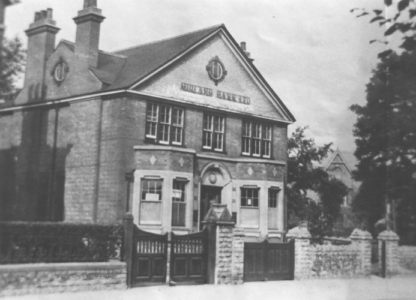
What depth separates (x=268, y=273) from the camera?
16.3 metres

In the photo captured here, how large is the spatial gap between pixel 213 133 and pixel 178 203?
150 inches

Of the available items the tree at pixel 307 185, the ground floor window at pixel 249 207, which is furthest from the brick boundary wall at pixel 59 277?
the tree at pixel 307 185

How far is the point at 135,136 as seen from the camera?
2097 cm

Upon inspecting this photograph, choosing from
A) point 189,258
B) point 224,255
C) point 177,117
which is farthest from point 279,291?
point 177,117

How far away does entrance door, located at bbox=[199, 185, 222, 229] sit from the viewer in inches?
899

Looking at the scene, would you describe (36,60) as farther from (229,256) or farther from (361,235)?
(361,235)

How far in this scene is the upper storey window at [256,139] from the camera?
2495 cm

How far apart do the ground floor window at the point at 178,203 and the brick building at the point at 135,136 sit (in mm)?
38

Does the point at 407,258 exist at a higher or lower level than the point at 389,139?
lower

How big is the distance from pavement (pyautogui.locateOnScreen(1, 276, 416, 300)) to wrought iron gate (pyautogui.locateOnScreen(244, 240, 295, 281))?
0.32 m

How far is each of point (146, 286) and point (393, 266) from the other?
9.59m

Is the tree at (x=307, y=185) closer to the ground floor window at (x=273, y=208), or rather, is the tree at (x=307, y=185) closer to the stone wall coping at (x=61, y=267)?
the ground floor window at (x=273, y=208)

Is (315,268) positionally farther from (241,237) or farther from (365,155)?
(365,155)

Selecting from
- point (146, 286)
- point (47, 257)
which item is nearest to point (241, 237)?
point (146, 286)
